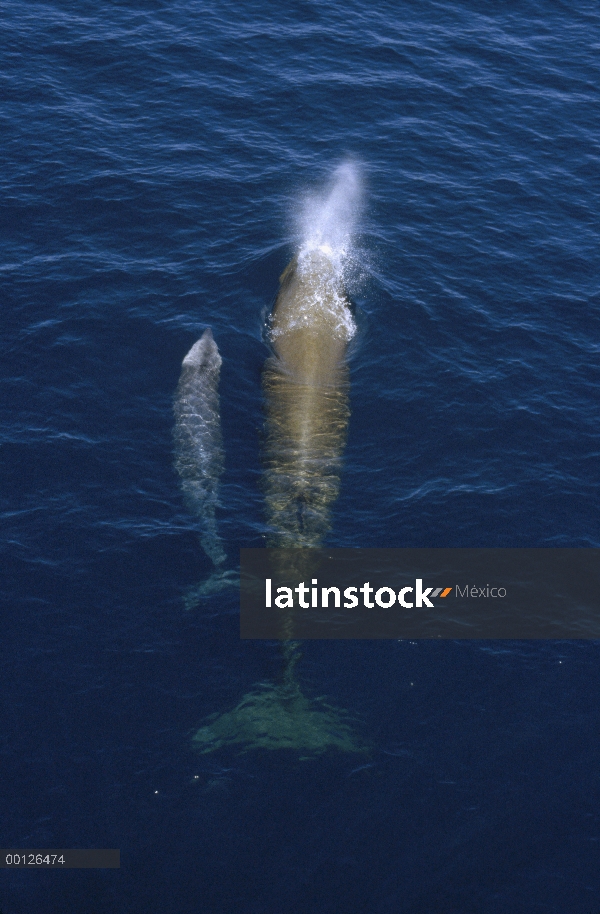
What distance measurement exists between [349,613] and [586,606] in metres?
11.1

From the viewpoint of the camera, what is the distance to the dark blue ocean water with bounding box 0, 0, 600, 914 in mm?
37875

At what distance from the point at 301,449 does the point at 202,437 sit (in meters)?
5.30

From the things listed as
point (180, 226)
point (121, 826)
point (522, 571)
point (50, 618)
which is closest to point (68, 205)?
point (180, 226)

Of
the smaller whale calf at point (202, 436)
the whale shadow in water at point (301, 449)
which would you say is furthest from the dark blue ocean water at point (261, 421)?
the whale shadow in water at point (301, 449)

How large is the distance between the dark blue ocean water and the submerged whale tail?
646 millimetres

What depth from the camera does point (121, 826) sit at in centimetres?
3772

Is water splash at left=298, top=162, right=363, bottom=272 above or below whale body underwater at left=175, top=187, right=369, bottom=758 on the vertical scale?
above

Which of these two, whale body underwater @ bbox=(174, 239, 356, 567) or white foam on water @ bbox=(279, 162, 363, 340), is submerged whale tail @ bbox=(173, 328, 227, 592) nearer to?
whale body underwater @ bbox=(174, 239, 356, 567)

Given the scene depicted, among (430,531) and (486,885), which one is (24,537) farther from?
(486,885)
